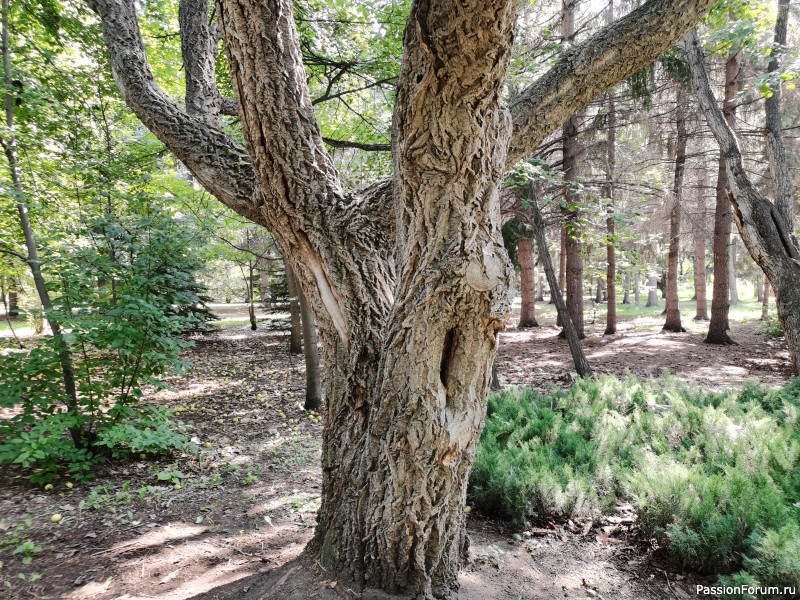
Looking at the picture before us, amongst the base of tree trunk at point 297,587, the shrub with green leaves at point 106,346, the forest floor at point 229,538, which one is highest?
the shrub with green leaves at point 106,346

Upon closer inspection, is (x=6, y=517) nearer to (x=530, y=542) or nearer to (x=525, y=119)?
(x=530, y=542)

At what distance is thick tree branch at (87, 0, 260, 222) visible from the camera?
259 cm

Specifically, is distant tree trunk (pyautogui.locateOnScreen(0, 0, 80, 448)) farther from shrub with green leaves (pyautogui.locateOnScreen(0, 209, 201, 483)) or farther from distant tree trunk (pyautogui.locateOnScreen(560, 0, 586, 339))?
distant tree trunk (pyautogui.locateOnScreen(560, 0, 586, 339))

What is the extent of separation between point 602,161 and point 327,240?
11.2 m

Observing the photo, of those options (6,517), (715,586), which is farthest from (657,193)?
(6,517)

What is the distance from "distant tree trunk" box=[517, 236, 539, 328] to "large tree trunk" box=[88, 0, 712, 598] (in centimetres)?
1176

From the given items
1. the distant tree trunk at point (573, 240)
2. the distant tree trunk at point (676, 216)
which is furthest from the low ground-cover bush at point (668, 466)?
the distant tree trunk at point (676, 216)

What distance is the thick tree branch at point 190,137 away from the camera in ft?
8.51

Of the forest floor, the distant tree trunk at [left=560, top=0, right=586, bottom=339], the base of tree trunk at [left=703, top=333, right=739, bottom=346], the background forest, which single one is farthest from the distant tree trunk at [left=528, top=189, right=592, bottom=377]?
the base of tree trunk at [left=703, top=333, right=739, bottom=346]

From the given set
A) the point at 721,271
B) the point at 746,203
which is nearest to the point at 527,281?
the point at 721,271

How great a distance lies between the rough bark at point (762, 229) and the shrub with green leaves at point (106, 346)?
8.22m

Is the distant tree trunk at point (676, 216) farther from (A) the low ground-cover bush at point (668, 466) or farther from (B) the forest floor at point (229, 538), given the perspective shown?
(B) the forest floor at point (229, 538)

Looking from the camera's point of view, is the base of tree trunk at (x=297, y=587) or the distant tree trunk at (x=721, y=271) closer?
the base of tree trunk at (x=297, y=587)

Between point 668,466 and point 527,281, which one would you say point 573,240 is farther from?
point 668,466
